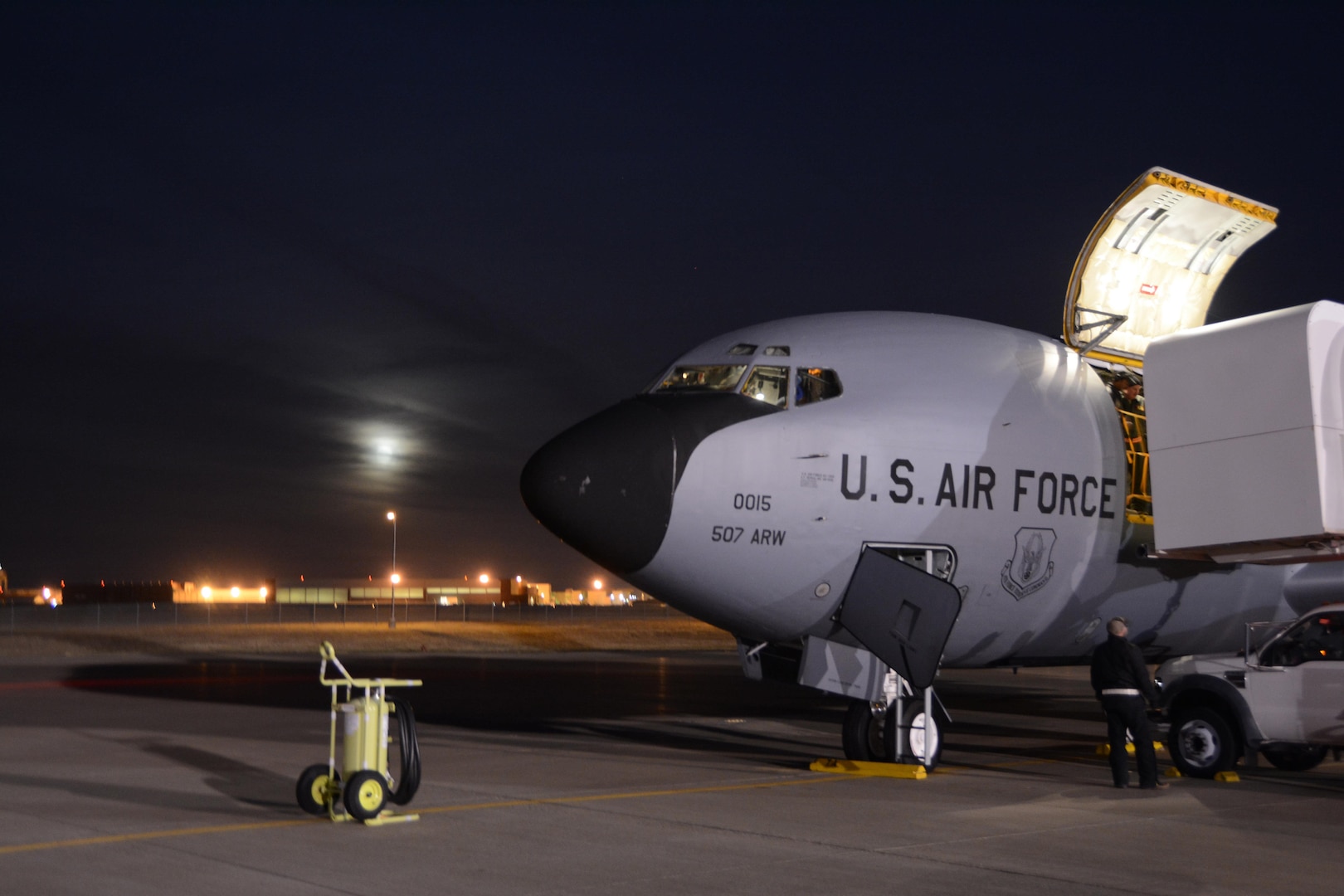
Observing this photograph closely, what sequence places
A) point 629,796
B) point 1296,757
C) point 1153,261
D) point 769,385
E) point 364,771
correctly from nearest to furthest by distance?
1. point 364,771
2. point 629,796
3. point 769,385
4. point 1296,757
5. point 1153,261

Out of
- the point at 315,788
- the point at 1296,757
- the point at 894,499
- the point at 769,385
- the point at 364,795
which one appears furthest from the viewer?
the point at 1296,757

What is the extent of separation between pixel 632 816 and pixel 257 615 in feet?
187

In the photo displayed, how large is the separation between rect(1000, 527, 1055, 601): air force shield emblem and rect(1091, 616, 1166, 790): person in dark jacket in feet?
3.92

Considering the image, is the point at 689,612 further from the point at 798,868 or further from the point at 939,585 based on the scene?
the point at 798,868

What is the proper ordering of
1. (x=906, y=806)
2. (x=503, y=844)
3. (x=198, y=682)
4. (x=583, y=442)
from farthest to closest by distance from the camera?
(x=198, y=682) < (x=583, y=442) < (x=906, y=806) < (x=503, y=844)

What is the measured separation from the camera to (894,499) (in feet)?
44.2

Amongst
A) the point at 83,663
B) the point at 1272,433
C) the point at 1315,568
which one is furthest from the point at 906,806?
the point at 83,663

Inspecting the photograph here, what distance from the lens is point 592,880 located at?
8555 mm

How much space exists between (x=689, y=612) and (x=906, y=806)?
2862mm

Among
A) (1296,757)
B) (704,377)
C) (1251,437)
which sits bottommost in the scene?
(1296,757)

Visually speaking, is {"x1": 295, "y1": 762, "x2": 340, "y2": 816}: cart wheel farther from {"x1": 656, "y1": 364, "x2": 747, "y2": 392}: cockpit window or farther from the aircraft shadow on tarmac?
{"x1": 656, "y1": 364, "x2": 747, "y2": 392}: cockpit window

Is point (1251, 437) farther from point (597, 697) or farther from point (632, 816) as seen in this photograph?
point (597, 697)

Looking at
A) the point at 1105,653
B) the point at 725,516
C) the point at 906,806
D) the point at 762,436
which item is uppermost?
the point at 762,436

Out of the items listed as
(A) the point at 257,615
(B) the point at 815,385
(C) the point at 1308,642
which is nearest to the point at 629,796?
(B) the point at 815,385
